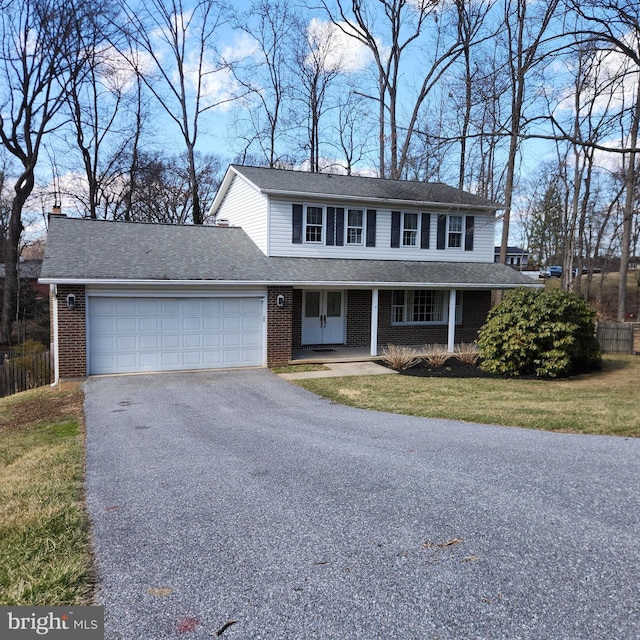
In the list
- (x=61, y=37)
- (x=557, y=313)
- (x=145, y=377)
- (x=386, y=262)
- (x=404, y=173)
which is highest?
(x=61, y=37)

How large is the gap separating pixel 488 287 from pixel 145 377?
1125cm

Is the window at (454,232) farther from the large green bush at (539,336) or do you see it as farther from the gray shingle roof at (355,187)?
the large green bush at (539,336)

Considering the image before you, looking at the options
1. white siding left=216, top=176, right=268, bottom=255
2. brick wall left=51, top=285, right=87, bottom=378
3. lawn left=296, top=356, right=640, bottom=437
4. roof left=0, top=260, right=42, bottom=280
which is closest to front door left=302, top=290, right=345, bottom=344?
white siding left=216, top=176, right=268, bottom=255

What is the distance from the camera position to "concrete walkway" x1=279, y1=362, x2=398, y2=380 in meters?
13.5

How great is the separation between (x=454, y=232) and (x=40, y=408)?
14261 mm

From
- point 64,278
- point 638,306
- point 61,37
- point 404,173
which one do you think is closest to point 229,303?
point 64,278

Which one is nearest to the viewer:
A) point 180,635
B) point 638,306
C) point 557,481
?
point 180,635

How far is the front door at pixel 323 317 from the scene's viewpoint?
17.7 meters

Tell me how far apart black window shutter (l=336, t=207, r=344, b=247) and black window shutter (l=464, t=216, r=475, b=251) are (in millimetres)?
4868

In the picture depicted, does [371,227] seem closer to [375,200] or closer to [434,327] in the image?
[375,200]

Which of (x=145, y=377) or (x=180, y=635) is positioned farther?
(x=145, y=377)

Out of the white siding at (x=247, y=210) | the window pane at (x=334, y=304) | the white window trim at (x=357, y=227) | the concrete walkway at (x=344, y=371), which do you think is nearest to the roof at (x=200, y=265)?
the white siding at (x=247, y=210)

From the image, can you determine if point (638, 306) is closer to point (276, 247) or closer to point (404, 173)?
point (404, 173)

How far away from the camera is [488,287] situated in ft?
57.1
